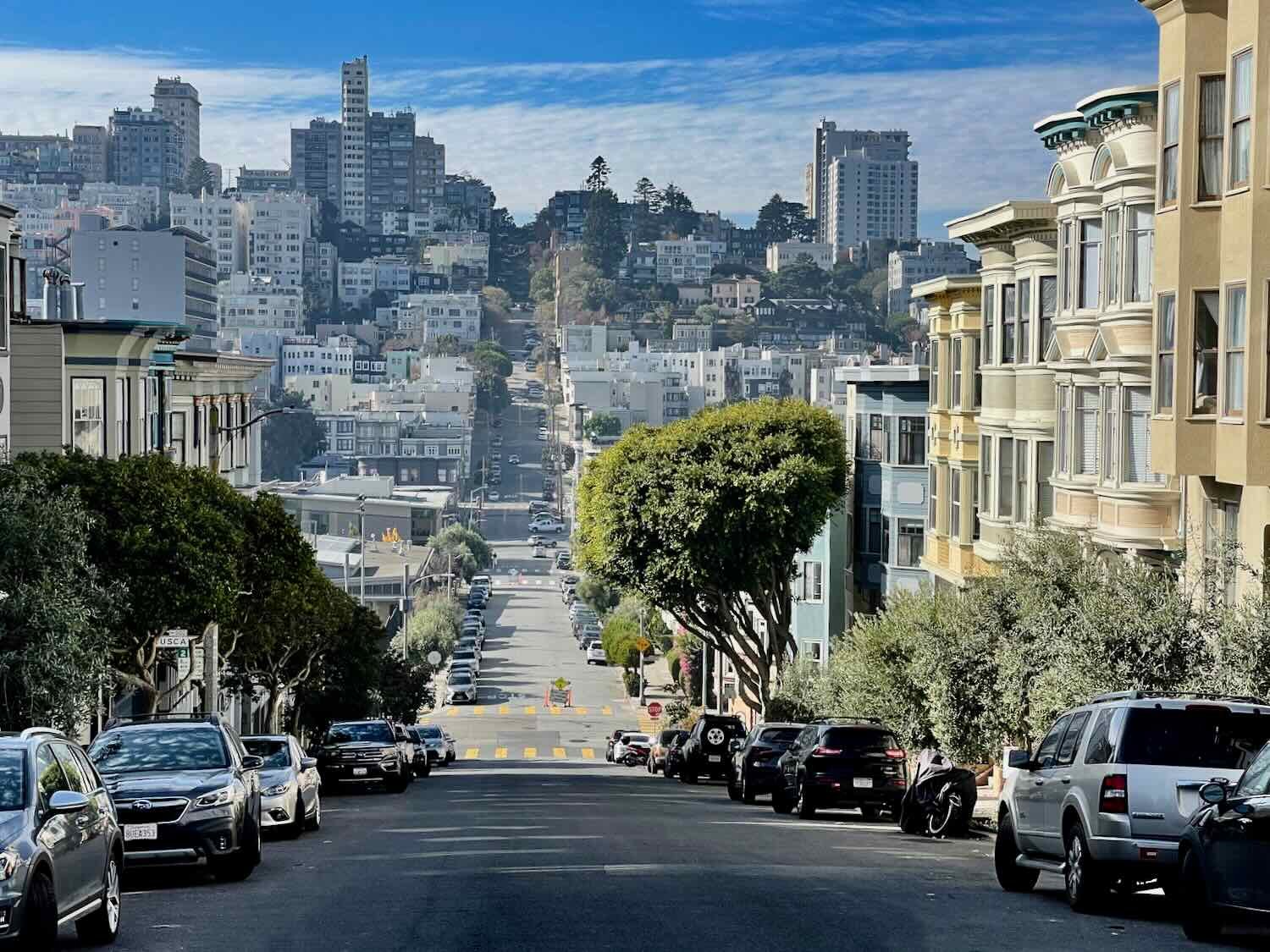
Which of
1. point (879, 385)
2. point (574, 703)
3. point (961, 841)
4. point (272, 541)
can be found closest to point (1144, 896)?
point (961, 841)

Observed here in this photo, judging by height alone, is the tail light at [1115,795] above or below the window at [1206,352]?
below

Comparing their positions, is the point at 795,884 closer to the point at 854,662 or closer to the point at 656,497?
the point at 854,662

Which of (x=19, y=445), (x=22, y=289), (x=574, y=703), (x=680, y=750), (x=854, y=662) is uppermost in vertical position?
(x=22, y=289)

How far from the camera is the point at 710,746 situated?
46750mm

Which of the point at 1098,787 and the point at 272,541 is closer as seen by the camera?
the point at 1098,787

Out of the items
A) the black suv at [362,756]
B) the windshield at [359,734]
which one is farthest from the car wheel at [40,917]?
the windshield at [359,734]

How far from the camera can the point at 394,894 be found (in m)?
17.4

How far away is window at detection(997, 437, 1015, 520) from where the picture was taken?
4169 centimetres

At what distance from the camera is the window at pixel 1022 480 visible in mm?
40062

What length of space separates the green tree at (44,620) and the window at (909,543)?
34.9 metres

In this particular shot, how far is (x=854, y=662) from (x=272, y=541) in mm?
12048

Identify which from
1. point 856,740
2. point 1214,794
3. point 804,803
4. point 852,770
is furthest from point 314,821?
point 1214,794

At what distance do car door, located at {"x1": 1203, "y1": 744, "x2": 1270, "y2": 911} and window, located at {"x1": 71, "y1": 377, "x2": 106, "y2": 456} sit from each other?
34.6 metres

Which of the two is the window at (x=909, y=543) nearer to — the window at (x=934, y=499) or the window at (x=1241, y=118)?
the window at (x=934, y=499)
